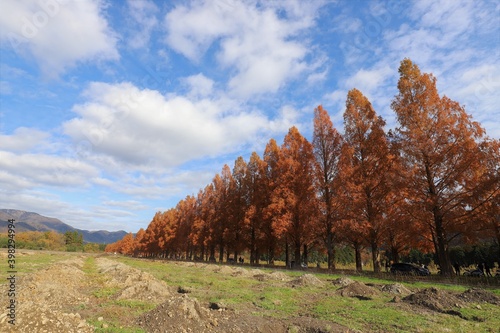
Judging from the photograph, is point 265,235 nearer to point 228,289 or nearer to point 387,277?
point 387,277

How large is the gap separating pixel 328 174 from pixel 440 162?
8.85m

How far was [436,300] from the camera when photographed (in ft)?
33.3

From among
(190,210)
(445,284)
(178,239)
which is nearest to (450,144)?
(445,284)

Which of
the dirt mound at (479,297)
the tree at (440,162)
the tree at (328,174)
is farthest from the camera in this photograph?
the tree at (328,174)

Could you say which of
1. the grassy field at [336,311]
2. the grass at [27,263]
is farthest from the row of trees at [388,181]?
the grass at [27,263]

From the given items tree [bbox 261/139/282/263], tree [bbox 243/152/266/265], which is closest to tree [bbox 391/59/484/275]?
tree [bbox 261/139/282/263]

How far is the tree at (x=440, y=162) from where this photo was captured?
17.5m

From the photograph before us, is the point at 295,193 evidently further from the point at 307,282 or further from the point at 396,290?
the point at 396,290

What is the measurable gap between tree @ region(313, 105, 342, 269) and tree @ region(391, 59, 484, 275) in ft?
19.1

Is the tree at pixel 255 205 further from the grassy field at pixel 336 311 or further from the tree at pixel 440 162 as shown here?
the grassy field at pixel 336 311

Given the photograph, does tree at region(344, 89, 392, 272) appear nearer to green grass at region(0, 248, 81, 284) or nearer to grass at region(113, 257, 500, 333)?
grass at region(113, 257, 500, 333)

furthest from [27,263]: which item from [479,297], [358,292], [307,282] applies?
[479,297]

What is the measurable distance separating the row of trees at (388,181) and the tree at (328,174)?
9 centimetres

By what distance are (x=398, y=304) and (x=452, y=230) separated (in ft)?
37.4
